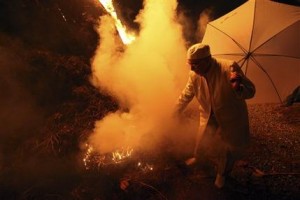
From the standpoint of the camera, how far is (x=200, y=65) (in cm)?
383

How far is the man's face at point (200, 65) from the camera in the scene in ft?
12.4

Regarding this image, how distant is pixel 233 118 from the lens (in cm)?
405

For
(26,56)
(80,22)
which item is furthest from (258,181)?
(80,22)

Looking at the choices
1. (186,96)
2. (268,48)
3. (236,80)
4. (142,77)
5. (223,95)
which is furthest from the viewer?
(142,77)

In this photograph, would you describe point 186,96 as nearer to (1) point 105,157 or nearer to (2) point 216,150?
(2) point 216,150

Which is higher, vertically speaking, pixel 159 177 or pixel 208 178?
pixel 159 177

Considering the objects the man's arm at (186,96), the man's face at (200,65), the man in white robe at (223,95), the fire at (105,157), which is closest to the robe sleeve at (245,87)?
the man in white robe at (223,95)

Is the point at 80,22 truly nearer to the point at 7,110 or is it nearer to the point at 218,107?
the point at 7,110

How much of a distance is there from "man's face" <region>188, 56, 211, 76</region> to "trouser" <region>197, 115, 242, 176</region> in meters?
1.04

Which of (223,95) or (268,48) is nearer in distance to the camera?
(223,95)

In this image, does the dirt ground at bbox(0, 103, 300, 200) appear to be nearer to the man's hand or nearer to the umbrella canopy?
the umbrella canopy

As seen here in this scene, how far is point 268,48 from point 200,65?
9.43 feet

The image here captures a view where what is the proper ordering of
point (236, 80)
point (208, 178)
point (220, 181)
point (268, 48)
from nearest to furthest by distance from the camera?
point (236, 80) → point (220, 181) → point (208, 178) → point (268, 48)

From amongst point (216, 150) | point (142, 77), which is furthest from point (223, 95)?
point (142, 77)
